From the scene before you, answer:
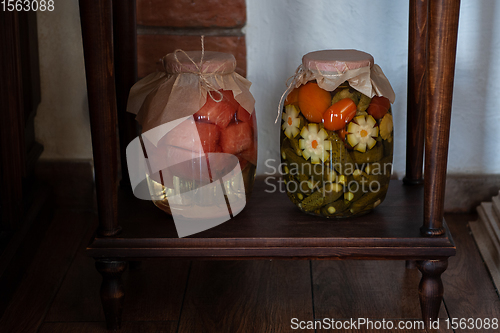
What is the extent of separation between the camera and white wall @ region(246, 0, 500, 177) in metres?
0.89

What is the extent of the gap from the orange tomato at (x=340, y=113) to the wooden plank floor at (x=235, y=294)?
270 mm

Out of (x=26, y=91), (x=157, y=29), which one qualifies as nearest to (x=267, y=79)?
(x=157, y=29)

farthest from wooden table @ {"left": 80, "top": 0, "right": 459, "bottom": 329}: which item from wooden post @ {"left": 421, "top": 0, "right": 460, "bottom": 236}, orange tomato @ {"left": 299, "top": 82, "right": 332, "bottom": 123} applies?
orange tomato @ {"left": 299, "top": 82, "right": 332, "bottom": 123}

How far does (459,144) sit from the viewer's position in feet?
3.21

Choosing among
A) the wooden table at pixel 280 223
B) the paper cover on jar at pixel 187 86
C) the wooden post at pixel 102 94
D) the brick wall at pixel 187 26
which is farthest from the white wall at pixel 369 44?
the wooden post at pixel 102 94

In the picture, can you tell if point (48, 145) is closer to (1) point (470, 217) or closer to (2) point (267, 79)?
(2) point (267, 79)

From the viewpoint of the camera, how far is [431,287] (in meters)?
0.66

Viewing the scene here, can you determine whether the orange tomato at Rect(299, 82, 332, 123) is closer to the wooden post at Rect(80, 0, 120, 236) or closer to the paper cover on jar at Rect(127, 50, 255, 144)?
the paper cover on jar at Rect(127, 50, 255, 144)

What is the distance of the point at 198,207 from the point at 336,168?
188 mm

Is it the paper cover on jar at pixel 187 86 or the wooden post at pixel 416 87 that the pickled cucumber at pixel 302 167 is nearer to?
the paper cover on jar at pixel 187 86

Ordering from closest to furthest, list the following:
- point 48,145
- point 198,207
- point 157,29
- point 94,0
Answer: point 94,0
point 198,207
point 157,29
point 48,145

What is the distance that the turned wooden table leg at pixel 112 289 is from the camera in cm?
66

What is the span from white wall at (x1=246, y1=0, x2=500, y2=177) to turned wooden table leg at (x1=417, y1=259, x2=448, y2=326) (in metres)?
0.36

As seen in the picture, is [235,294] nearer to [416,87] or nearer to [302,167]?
[302,167]
